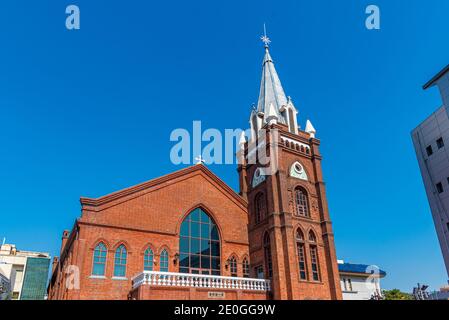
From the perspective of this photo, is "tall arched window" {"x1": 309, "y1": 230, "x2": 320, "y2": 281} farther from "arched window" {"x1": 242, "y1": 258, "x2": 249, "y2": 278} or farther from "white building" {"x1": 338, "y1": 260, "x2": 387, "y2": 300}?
"white building" {"x1": 338, "y1": 260, "x2": 387, "y2": 300}

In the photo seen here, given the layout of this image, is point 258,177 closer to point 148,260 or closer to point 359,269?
point 148,260

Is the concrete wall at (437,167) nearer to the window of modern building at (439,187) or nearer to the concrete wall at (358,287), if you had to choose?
the window of modern building at (439,187)

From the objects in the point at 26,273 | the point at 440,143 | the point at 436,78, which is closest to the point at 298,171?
the point at 440,143

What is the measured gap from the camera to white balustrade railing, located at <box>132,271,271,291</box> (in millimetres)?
18781

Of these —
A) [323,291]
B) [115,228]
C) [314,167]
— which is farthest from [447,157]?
[115,228]

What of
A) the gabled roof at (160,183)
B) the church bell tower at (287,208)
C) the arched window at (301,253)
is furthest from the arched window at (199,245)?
the arched window at (301,253)

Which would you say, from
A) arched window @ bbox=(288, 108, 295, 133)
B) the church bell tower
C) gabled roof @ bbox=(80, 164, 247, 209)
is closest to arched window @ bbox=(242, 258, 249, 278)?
the church bell tower

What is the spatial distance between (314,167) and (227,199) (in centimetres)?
724

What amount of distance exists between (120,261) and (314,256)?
41.4 ft

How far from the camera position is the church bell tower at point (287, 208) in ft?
74.8

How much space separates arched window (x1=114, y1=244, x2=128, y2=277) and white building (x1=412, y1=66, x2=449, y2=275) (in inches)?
937

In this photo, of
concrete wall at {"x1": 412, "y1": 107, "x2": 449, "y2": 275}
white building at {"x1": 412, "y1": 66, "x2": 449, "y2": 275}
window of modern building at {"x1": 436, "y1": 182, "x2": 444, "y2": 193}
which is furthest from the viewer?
window of modern building at {"x1": 436, "y1": 182, "x2": 444, "y2": 193}
